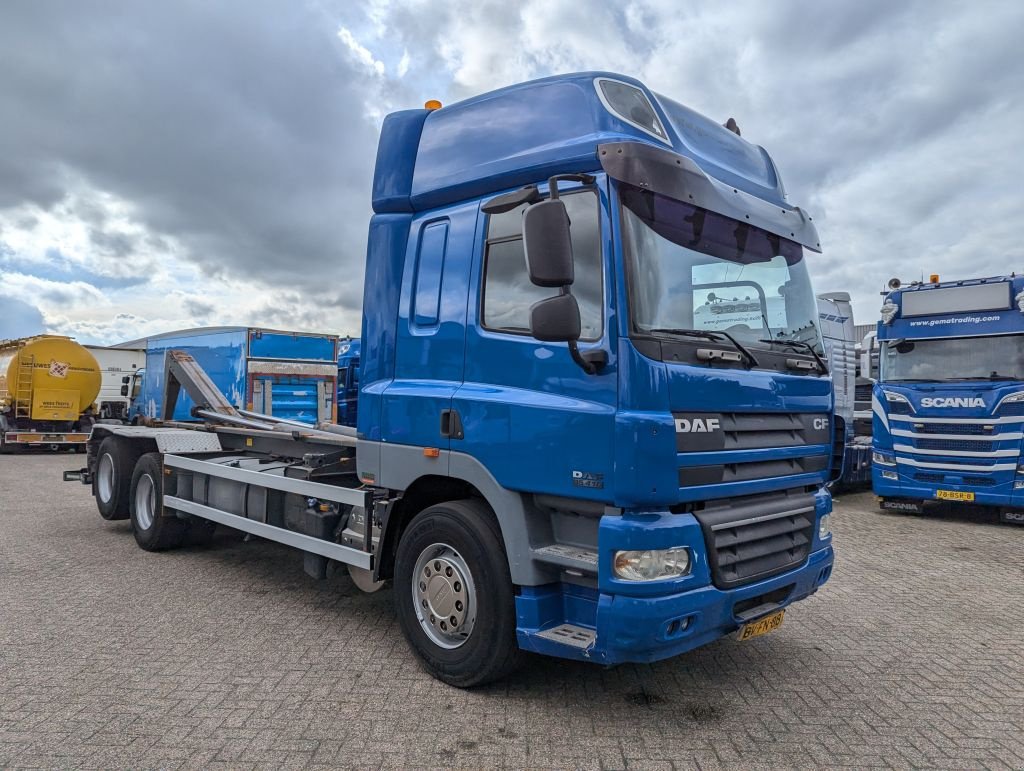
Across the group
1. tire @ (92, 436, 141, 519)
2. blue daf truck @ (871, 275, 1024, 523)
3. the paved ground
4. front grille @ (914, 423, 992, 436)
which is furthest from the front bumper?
tire @ (92, 436, 141, 519)

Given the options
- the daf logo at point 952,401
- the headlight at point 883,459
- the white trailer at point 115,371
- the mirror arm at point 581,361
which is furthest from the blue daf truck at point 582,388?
the white trailer at point 115,371

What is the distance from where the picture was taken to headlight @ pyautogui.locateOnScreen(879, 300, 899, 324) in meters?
10.7

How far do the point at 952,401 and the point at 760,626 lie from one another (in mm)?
7849

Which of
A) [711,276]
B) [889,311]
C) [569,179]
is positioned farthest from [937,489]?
[569,179]

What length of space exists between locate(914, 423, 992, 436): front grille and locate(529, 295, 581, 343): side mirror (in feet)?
29.0

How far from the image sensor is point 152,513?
24.0ft

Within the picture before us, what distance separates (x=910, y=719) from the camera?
376cm

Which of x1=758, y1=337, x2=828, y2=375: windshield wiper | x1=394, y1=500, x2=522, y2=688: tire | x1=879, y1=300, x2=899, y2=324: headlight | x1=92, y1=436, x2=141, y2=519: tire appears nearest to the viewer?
x1=394, y1=500, x2=522, y2=688: tire

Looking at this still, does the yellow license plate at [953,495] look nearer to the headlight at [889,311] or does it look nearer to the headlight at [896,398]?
the headlight at [896,398]

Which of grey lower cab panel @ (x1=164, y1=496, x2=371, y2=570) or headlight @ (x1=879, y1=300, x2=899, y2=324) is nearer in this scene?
grey lower cab panel @ (x1=164, y1=496, x2=371, y2=570)

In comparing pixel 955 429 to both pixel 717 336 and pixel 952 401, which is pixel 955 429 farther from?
pixel 717 336

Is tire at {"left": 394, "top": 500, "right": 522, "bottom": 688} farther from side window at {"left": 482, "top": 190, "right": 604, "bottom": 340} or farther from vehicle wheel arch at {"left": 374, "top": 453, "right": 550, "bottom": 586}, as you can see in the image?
side window at {"left": 482, "top": 190, "right": 604, "bottom": 340}

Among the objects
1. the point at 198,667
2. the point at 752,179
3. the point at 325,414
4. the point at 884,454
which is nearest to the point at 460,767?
the point at 198,667

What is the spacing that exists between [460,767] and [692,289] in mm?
2539
